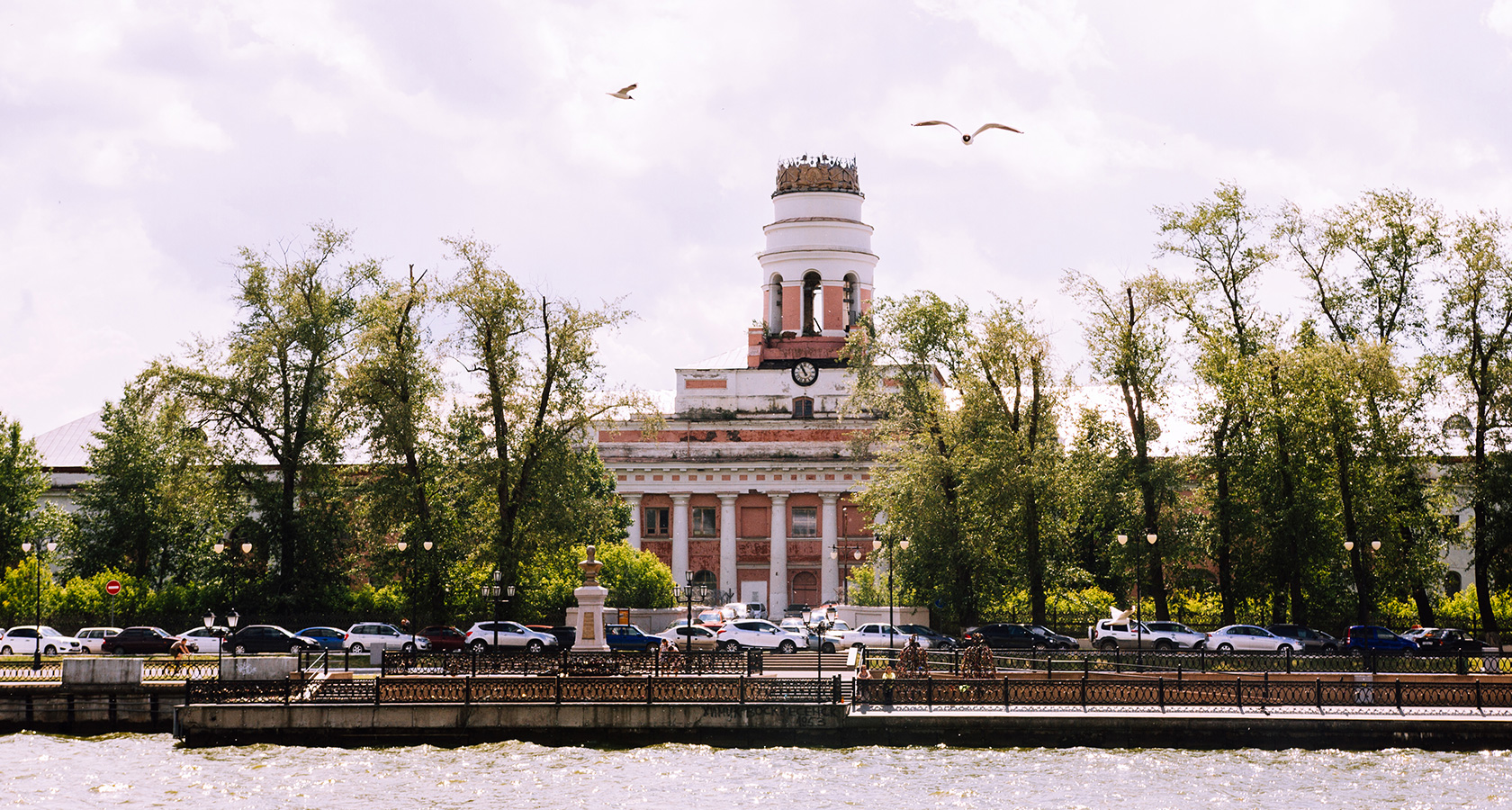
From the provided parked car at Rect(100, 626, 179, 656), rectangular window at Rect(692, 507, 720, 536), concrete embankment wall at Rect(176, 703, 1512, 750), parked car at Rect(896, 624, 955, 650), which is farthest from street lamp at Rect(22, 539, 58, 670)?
rectangular window at Rect(692, 507, 720, 536)

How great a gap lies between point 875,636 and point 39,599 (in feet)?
88.2

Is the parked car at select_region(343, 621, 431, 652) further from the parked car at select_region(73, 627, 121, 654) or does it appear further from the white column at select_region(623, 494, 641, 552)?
the white column at select_region(623, 494, 641, 552)

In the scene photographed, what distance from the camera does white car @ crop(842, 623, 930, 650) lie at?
48281 millimetres

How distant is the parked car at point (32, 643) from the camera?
49.7 meters

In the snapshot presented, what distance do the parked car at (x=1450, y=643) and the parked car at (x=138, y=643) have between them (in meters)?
37.1

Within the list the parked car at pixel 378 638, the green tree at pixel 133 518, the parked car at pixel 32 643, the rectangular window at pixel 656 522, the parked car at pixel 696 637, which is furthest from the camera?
the rectangular window at pixel 656 522

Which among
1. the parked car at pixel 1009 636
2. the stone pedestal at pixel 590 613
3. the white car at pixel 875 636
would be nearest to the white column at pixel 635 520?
the white car at pixel 875 636

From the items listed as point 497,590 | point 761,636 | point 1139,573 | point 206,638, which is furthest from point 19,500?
point 1139,573

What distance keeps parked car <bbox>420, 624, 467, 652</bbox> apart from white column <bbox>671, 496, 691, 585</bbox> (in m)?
27.3

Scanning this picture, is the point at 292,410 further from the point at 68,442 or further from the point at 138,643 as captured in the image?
the point at 68,442

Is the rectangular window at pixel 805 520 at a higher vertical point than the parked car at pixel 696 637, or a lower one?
higher

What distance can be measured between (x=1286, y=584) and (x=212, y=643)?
33030mm

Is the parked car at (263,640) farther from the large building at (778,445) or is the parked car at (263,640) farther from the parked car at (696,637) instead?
the large building at (778,445)

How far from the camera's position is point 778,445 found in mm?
77938
